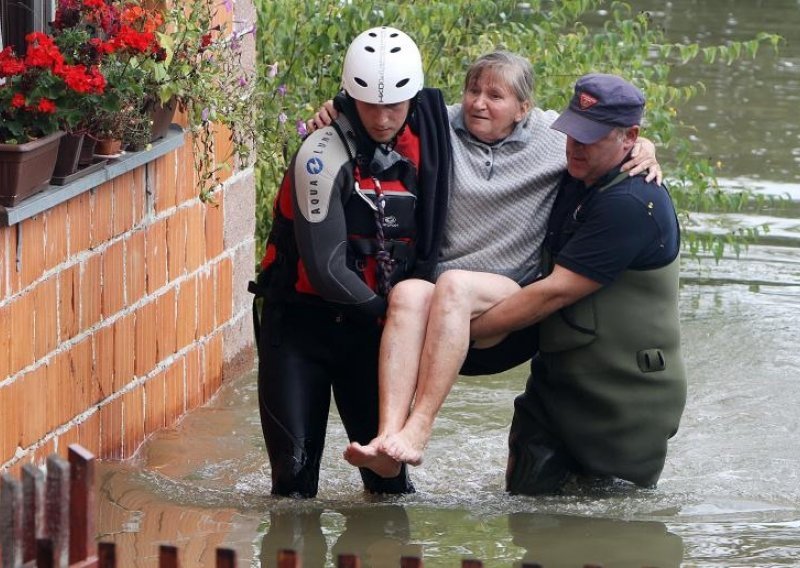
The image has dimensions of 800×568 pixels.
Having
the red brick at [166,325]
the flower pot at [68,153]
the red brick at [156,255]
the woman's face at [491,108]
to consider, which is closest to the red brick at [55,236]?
the flower pot at [68,153]

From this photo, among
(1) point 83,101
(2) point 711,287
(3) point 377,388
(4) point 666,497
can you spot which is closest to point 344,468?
(3) point 377,388

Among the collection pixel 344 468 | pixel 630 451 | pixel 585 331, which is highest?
pixel 585 331

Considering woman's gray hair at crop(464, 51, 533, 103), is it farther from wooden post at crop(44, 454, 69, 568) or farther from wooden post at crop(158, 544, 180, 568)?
wooden post at crop(44, 454, 69, 568)

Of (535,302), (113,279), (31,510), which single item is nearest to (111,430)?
(113,279)

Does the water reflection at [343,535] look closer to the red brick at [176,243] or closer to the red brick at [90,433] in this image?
the red brick at [90,433]

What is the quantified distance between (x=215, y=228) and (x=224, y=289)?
1.08 ft

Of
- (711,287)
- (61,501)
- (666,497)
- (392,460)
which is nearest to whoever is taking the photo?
(61,501)

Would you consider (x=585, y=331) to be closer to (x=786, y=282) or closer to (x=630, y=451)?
(x=630, y=451)

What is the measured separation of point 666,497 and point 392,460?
1.27 metres

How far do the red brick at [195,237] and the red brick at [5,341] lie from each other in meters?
1.80

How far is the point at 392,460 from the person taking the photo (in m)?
5.45

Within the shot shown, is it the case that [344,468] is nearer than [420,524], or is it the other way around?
[420,524]

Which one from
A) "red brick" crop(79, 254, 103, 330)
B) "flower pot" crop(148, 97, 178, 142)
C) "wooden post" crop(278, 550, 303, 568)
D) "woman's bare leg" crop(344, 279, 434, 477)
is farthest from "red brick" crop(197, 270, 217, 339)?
"wooden post" crop(278, 550, 303, 568)

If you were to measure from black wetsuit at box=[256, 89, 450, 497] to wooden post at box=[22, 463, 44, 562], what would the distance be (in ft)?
8.31
